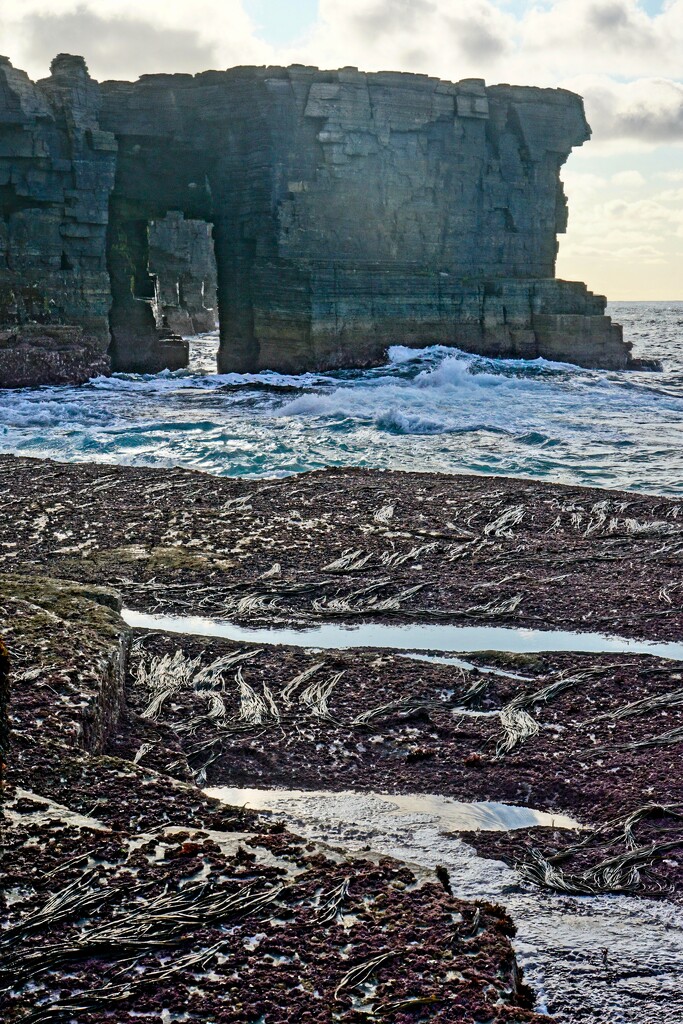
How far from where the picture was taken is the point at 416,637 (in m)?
7.96

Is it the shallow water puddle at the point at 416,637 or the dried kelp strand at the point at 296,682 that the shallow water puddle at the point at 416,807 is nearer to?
the dried kelp strand at the point at 296,682

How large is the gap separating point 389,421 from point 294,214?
12.2 metres

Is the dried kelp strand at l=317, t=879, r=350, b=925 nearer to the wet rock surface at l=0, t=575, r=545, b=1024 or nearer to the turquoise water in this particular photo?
the wet rock surface at l=0, t=575, r=545, b=1024

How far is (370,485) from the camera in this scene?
42.5ft

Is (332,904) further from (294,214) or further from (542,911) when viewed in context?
(294,214)

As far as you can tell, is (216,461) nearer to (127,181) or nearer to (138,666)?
(138,666)

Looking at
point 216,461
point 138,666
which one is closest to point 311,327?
point 216,461

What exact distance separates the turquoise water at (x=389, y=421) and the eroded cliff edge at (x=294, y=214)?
1.36m

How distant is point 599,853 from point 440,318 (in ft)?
97.7

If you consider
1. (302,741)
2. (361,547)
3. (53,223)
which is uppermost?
(53,223)

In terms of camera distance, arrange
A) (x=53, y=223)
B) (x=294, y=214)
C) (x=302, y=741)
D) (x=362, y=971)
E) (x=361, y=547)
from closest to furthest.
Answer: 1. (x=362, y=971)
2. (x=302, y=741)
3. (x=361, y=547)
4. (x=53, y=223)
5. (x=294, y=214)

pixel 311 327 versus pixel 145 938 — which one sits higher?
pixel 311 327

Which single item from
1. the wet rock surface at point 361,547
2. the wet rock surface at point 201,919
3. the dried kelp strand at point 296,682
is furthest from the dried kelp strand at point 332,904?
the wet rock surface at point 361,547

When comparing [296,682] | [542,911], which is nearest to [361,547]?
[296,682]
